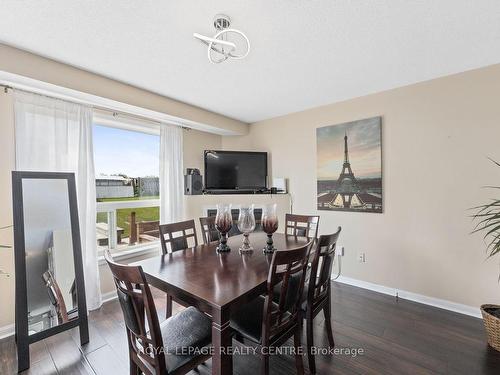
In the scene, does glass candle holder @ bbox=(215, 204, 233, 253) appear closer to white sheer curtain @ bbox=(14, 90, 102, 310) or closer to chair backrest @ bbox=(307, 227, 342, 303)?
chair backrest @ bbox=(307, 227, 342, 303)

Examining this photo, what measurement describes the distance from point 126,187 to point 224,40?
2.22 meters

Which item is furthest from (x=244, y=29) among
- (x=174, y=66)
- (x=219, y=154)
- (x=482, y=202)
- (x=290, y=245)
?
(x=482, y=202)

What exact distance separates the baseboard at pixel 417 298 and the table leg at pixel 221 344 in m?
2.51

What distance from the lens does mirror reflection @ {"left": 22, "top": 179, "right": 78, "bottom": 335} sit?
6.37 ft

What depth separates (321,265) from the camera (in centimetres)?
175

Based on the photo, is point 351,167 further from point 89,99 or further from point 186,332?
point 89,99

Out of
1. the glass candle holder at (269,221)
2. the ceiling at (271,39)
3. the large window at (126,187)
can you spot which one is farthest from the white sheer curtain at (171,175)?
the glass candle holder at (269,221)

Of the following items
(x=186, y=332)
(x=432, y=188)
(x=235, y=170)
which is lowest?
(x=186, y=332)

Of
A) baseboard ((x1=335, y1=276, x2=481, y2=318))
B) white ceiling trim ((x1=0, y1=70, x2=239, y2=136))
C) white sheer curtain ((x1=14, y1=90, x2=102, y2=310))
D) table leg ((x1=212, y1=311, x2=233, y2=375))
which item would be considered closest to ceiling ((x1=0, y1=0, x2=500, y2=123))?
white ceiling trim ((x1=0, y1=70, x2=239, y2=136))

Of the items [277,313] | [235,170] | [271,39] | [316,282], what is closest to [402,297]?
[316,282]

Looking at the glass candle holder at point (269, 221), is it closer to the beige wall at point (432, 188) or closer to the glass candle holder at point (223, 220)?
the glass candle holder at point (223, 220)

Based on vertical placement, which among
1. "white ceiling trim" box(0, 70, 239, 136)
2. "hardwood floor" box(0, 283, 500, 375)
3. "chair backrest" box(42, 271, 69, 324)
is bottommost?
"hardwood floor" box(0, 283, 500, 375)

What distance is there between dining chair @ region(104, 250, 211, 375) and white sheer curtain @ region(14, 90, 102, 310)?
5.53ft

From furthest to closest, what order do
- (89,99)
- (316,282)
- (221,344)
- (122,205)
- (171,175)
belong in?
(171,175)
(122,205)
(89,99)
(316,282)
(221,344)
